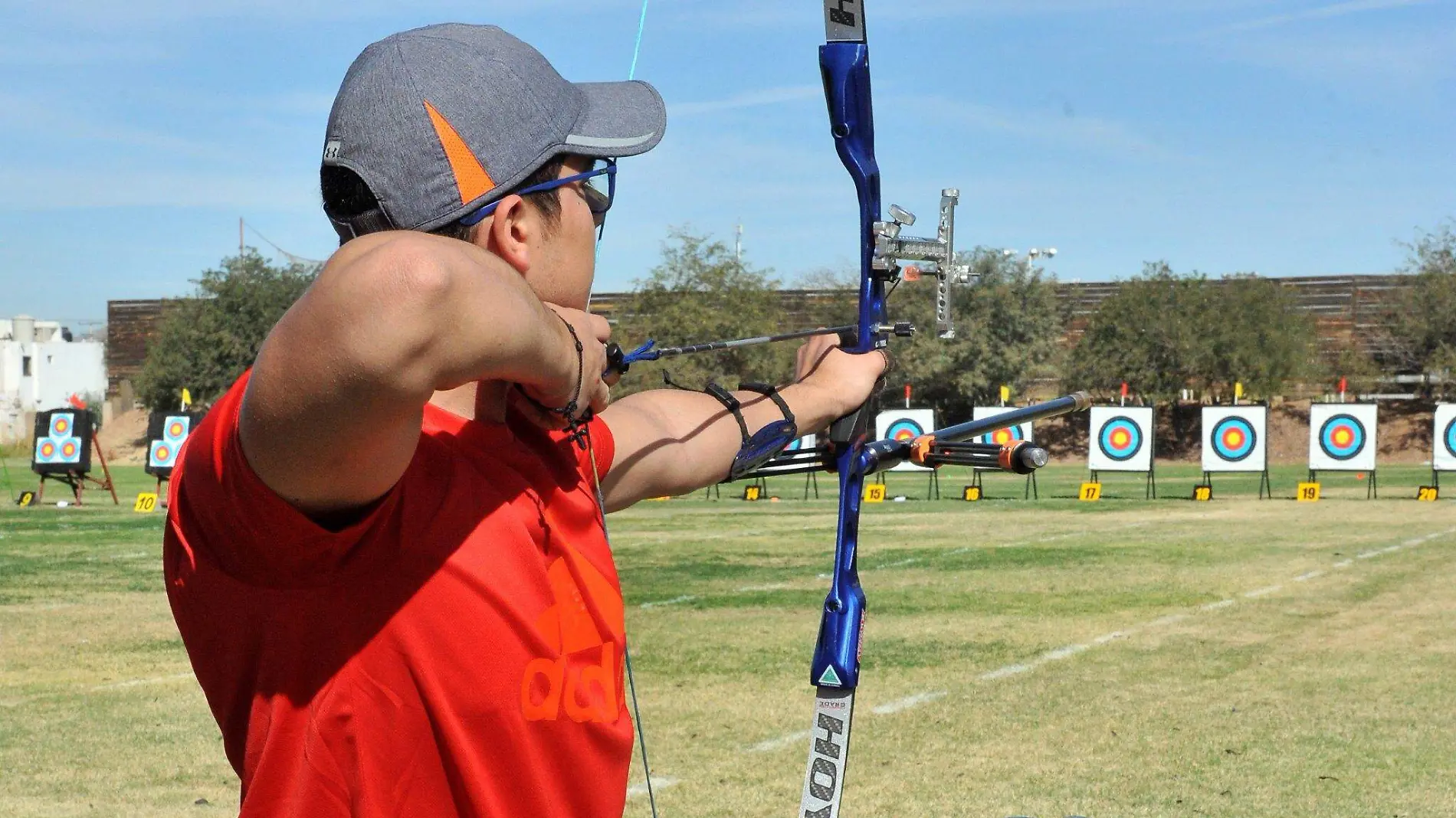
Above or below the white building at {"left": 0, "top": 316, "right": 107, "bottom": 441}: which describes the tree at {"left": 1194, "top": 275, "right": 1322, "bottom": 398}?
above

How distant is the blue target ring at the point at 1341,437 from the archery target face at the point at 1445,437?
100cm

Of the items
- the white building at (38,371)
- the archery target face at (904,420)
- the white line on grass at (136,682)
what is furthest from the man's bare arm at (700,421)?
the white building at (38,371)

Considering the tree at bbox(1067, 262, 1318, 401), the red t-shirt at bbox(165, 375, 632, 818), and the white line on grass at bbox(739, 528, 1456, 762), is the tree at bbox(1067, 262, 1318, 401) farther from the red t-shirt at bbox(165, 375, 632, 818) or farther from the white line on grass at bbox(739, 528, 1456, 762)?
the red t-shirt at bbox(165, 375, 632, 818)

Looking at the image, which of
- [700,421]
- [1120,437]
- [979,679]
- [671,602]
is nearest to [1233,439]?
[1120,437]

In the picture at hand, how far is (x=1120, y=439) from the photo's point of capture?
2186 centimetres

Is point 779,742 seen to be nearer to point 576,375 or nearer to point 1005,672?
point 1005,672

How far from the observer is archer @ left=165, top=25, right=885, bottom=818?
1090 millimetres

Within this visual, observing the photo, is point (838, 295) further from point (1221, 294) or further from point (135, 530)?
point (135, 530)

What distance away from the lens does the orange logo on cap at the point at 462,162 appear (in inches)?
47.8

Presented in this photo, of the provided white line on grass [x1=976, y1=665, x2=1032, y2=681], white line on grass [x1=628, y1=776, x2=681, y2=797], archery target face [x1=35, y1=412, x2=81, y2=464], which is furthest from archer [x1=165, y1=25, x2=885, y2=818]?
archery target face [x1=35, y1=412, x2=81, y2=464]

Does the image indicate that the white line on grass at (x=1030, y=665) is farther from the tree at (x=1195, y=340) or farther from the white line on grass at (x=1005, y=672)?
the tree at (x=1195, y=340)

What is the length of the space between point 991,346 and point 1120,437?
1861cm

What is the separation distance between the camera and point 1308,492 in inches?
736

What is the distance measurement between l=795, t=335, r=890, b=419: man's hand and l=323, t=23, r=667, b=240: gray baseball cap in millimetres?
874
